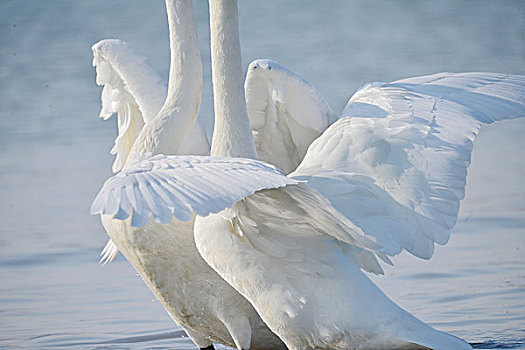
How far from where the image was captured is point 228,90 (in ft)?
18.2

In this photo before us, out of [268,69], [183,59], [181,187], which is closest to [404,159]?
[268,69]

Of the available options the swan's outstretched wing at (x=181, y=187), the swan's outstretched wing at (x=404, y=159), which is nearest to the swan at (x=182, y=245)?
the swan's outstretched wing at (x=404, y=159)

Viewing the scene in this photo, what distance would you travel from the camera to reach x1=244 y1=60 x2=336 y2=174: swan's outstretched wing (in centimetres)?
617

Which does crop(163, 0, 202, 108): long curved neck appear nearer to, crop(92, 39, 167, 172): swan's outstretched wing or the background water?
crop(92, 39, 167, 172): swan's outstretched wing

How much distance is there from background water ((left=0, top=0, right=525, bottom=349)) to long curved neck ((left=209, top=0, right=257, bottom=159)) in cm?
169

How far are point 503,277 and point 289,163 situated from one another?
1.84 meters

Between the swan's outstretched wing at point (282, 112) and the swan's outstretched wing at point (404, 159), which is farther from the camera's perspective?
the swan's outstretched wing at point (282, 112)

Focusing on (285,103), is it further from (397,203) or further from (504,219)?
(504,219)

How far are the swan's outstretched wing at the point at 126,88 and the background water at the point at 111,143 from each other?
1185mm

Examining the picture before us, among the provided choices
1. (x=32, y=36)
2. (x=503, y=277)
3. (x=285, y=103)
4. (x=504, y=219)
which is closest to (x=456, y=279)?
(x=503, y=277)

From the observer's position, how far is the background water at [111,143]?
6.99 meters

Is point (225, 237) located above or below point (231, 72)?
below

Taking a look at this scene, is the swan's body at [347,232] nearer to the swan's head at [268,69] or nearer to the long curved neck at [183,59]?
the swan's head at [268,69]

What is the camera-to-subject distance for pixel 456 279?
7391 mm
